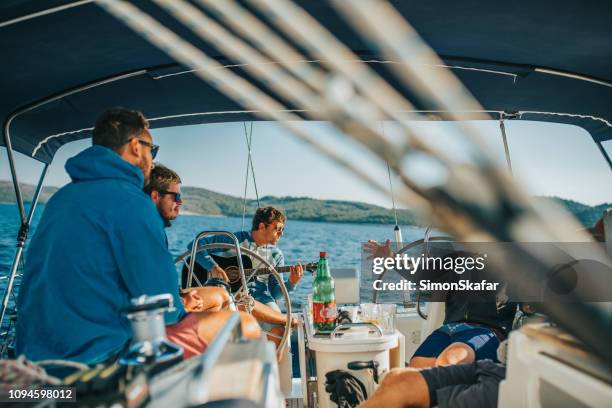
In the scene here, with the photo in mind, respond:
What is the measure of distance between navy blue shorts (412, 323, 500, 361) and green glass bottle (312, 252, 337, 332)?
0.49 m

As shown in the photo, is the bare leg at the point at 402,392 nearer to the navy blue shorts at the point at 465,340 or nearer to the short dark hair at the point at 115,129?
the navy blue shorts at the point at 465,340

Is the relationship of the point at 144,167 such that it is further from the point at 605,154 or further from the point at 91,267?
the point at 605,154

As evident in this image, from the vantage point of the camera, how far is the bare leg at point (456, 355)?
78.5 inches

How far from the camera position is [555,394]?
1.02 metres

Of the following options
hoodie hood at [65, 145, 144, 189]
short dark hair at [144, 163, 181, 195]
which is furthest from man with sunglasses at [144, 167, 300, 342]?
hoodie hood at [65, 145, 144, 189]

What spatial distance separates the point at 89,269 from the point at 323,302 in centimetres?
109

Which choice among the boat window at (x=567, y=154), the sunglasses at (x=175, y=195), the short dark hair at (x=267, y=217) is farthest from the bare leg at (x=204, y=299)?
the boat window at (x=567, y=154)

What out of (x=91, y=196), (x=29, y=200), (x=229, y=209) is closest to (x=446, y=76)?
(x=91, y=196)

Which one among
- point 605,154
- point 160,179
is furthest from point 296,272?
point 605,154

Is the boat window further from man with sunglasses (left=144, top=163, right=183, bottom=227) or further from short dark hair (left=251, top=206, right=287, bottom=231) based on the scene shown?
man with sunglasses (left=144, top=163, right=183, bottom=227)

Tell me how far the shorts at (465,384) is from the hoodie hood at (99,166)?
1.22m

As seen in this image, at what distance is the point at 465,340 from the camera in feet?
6.86

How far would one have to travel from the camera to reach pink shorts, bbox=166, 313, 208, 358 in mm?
1321

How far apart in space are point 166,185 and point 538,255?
2.23m
